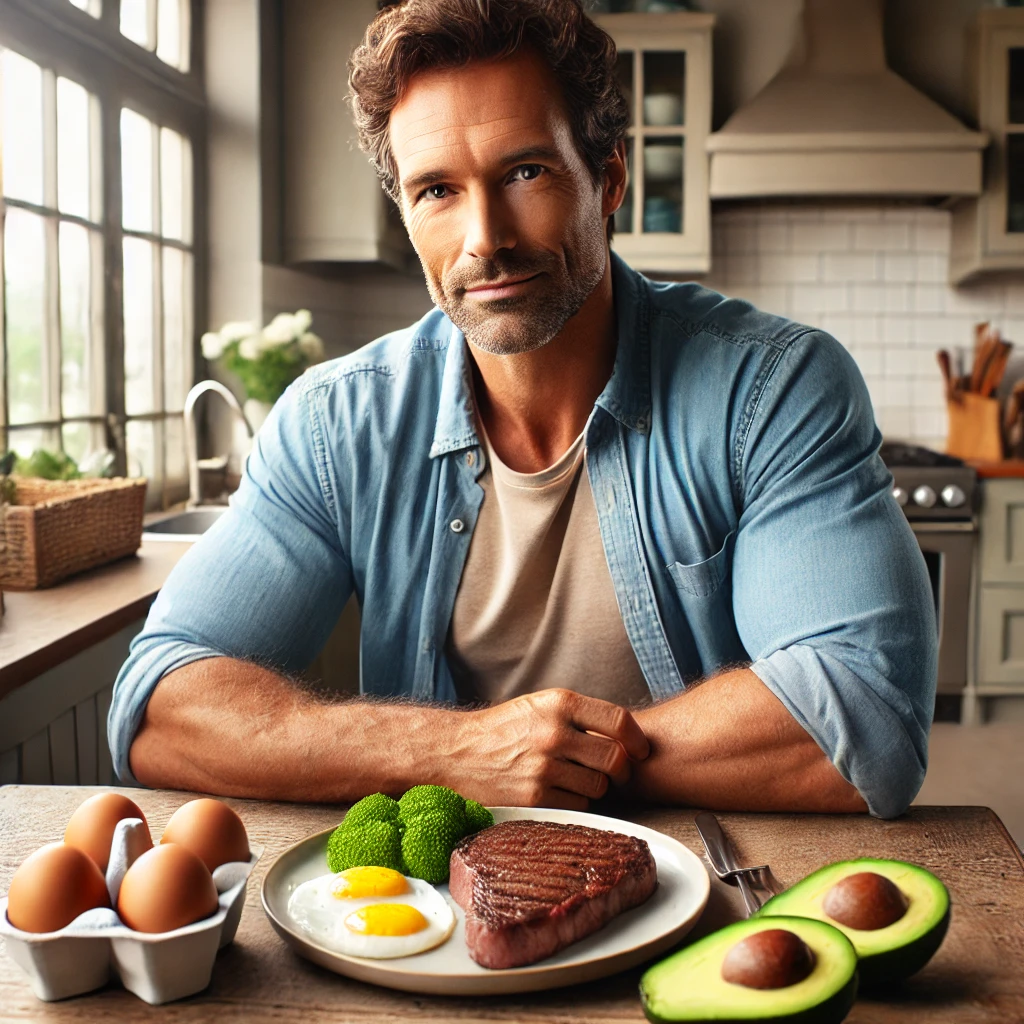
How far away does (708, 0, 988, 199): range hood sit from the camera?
169 inches

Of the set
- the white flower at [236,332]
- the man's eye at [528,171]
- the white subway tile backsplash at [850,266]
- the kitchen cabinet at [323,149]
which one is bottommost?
the white flower at [236,332]

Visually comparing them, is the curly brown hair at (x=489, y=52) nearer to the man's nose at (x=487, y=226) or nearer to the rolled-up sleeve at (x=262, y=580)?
the man's nose at (x=487, y=226)

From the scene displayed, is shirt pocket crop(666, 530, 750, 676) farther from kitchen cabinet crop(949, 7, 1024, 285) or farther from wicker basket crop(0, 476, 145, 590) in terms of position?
kitchen cabinet crop(949, 7, 1024, 285)

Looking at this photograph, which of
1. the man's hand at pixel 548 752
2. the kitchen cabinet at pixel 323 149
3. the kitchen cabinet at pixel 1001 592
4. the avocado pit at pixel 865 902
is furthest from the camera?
the kitchen cabinet at pixel 1001 592

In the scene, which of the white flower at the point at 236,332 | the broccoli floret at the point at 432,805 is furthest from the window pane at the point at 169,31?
the broccoli floret at the point at 432,805

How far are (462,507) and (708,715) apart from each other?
20.0 inches

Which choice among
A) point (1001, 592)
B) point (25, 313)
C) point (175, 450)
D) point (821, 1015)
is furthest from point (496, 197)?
point (1001, 592)

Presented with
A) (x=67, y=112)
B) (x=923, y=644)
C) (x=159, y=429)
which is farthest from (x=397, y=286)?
(x=923, y=644)

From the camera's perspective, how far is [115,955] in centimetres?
76

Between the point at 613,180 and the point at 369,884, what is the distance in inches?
46.5

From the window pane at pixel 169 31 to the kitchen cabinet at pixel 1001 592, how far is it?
3.18 m

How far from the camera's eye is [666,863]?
949mm

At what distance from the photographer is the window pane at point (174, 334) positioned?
371 cm

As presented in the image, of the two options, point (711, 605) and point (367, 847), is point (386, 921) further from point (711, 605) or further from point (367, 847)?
point (711, 605)
